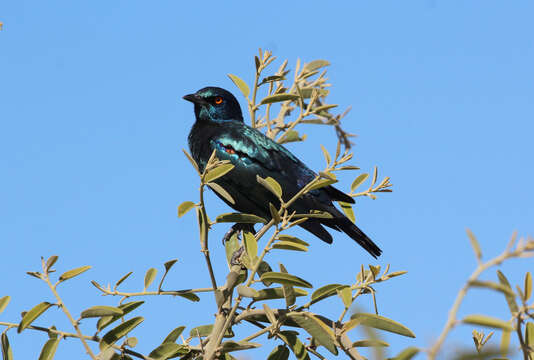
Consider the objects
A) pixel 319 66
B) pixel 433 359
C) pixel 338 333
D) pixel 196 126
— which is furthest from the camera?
pixel 196 126

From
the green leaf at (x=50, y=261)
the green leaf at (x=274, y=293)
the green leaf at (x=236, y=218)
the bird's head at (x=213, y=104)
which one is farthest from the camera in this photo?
the bird's head at (x=213, y=104)

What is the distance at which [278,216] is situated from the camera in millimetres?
2578

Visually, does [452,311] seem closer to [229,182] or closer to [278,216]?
[278,216]

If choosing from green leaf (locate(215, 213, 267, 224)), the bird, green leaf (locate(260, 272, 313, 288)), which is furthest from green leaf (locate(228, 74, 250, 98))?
green leaf (locate(260, 272, 313, 288))

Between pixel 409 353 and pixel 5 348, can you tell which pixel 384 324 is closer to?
pixel 409 353

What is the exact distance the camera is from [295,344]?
2654 millimetres

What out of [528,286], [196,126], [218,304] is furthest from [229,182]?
[528,286]

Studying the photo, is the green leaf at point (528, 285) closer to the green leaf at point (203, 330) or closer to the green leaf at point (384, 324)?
the green leaf at point (384, 324)

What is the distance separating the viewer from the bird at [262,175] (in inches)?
181

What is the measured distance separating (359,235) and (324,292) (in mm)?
2039

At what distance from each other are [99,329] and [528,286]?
1.55 m

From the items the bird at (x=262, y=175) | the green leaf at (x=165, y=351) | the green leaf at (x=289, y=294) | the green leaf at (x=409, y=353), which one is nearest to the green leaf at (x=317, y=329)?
the green leaf at (x=289, y=294)

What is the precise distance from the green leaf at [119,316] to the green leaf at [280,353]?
559mm

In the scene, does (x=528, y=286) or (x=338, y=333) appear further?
(x=338, y=333)
